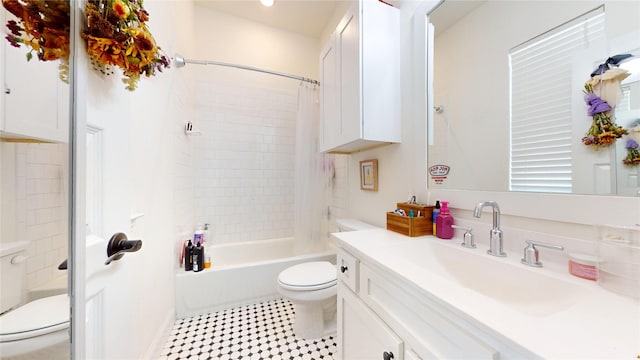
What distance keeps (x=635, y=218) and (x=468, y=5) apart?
104 cm

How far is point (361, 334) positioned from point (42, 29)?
49.8 inches

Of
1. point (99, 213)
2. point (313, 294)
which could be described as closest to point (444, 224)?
point (313, 294)

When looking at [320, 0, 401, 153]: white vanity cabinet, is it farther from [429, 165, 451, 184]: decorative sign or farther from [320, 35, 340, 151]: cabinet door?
[429, 165, 451, 184]: decorative sign

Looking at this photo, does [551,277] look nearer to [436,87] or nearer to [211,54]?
[436,87]

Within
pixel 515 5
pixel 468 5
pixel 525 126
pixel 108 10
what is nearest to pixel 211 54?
pixel 108 10

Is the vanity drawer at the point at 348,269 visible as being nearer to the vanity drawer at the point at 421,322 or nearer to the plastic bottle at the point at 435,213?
the vanity drawer at the point at 421,322

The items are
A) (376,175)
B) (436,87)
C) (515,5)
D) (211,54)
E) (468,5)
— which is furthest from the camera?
(211,54)

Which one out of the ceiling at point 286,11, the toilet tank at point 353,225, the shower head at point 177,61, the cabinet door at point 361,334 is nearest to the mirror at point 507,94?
the toilet tank at point 353,225

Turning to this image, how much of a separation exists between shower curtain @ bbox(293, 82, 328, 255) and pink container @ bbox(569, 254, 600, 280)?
71.1 inches

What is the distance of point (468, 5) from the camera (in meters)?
1.02

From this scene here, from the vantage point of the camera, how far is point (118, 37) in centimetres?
63

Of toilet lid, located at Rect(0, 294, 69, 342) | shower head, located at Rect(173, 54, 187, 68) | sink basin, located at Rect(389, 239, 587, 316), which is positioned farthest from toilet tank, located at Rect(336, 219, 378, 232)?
shower head, located at Rect(173, 54, 187, 68)

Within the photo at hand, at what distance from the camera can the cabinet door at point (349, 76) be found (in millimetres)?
1293

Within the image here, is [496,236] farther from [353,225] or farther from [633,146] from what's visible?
[353,225]
